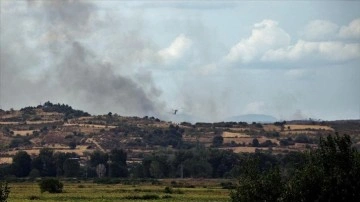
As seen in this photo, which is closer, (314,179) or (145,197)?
(314,179)

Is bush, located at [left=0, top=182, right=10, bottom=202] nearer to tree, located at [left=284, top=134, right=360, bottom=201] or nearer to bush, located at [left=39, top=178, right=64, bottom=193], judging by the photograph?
tree, located at [left=284, top=134, right=360, bottom=201]

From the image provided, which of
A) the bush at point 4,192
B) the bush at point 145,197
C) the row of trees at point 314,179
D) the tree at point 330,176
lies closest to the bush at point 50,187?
the bush at point 145,197

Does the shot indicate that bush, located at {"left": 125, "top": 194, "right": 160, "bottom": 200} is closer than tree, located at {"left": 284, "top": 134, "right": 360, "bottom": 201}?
No

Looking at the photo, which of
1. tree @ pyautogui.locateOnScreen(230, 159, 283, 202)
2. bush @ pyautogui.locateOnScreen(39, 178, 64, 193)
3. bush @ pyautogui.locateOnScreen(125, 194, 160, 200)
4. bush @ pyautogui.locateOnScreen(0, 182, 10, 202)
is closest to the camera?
tree @ pyautogui.locateOnScreen(230, 159, 283, 202)

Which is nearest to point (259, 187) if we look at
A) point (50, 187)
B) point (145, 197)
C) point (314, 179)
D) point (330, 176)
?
point (314, 179)

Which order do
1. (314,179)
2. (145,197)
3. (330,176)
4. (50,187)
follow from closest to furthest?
(330,176) < (314,179) < (145,197) < (50,187)

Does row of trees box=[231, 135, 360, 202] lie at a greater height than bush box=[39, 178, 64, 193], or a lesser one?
lesser

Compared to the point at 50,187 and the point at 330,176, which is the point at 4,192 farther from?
the point at 50,187

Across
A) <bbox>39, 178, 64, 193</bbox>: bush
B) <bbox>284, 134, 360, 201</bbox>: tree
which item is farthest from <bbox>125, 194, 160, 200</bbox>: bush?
<bbox>284, 134, 360, 201</bbox>: tree

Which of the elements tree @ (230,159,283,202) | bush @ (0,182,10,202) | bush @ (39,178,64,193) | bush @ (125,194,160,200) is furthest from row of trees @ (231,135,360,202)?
bush @ (39,178,64,193)

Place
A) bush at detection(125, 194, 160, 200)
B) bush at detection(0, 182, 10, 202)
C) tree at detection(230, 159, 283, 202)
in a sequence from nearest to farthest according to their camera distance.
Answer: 1. tree at detection(230, 159, 283, 202)
2. bush at detection(0, 182, 10, 202)
3. bush at detection(125, 194, 160, 200)

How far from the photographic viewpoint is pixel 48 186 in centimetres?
13100

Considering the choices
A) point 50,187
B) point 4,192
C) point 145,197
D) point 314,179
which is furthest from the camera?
point 50,187

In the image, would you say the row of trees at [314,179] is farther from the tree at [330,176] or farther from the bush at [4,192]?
the bush at [4,192]
